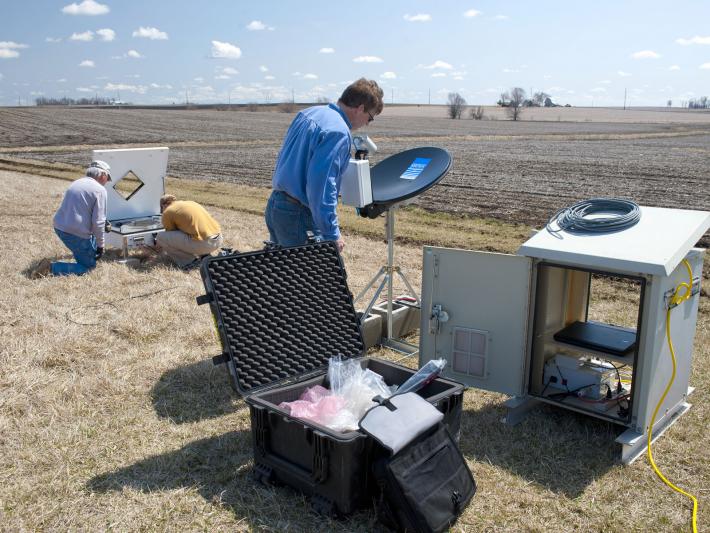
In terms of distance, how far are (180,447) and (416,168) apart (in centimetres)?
262

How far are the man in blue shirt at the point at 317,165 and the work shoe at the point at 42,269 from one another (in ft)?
12.8

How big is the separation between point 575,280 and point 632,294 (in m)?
2.78

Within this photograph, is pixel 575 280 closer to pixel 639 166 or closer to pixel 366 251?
pixel 366 251

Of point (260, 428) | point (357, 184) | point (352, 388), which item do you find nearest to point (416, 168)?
point (357, 184)

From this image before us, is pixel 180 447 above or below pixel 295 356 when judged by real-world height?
below

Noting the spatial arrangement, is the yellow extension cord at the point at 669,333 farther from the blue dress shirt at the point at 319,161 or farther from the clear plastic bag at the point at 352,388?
the blue dress shirt at the point at 319,161

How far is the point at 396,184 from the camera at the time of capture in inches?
191

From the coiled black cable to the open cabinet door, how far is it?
0.35m

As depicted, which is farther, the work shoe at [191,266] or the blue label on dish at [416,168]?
the work shoe at [191,266]

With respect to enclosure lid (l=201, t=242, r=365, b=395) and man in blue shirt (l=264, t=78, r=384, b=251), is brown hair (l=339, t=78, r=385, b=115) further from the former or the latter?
enclosure lid (l=201, t=242, r=365, b=395)

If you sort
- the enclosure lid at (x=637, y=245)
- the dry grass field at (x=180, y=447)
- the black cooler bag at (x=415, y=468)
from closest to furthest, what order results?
the black cooler bag at (x=415, y=468) < the dry grass field at (x=180, y=447) < the enclosure lid at (x=637, y=245)

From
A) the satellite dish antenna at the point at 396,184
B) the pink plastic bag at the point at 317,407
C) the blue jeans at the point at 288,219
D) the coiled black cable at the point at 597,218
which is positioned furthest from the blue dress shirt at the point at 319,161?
the coiled black cable at the point at 597,218

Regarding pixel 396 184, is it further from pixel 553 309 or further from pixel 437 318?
pixel 553 309

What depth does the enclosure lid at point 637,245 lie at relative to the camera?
333 centimetres
